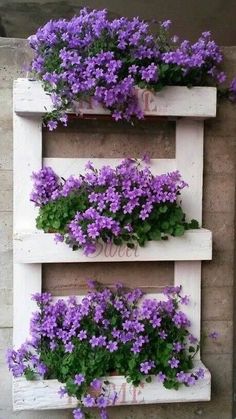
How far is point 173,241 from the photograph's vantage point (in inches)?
77.0

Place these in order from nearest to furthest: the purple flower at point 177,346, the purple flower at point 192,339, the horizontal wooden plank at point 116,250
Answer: the horizontal wooden plank at point 116,250
the purple flower at point 177,346
the purple flower at point 192,339

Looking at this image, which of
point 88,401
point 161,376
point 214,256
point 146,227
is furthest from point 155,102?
point 88,401

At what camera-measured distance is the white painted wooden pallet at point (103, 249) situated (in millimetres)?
1881

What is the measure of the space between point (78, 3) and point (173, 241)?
5.39 ft

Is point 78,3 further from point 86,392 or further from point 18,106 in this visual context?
point 86,392

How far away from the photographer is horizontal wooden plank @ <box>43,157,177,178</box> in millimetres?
2012

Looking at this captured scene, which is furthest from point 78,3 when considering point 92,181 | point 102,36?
point 92,181

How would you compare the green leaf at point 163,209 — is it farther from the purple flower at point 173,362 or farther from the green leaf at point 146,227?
the purple flower at point 173,362

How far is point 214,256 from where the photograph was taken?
216cm

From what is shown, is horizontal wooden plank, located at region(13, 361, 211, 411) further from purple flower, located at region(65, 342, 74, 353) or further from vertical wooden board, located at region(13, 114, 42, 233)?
vertical wooden board, located at region(13, 114, 42, 233)

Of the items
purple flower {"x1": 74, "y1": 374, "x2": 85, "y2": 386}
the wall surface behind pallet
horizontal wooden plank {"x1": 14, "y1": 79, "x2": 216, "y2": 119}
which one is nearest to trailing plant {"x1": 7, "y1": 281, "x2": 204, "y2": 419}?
purple flower {"x1": 74, "y1": 374, "x2": 85, "y2": 386}

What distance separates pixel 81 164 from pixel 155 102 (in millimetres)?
401

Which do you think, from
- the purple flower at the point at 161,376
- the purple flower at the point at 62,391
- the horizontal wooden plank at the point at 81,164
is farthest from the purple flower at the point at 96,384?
the horizontal wooden plank at the point at 81,164

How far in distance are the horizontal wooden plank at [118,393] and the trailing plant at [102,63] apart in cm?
103
